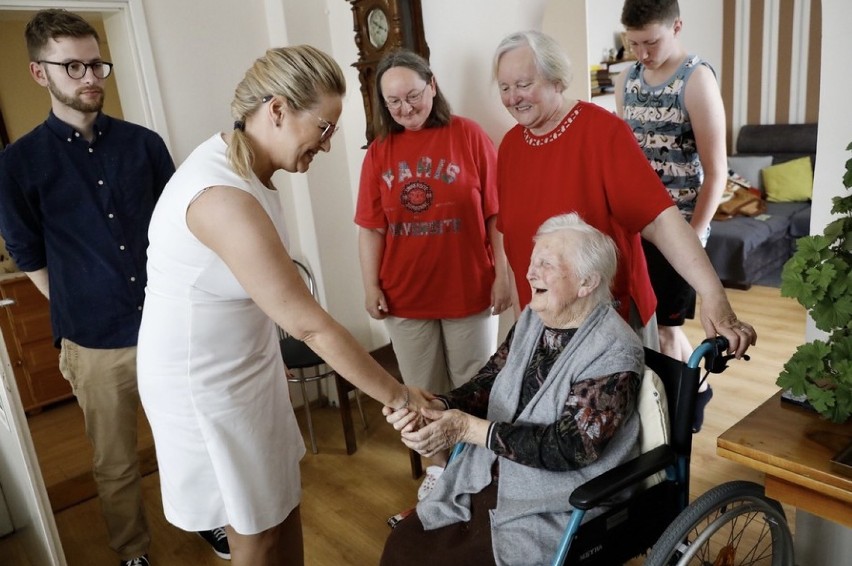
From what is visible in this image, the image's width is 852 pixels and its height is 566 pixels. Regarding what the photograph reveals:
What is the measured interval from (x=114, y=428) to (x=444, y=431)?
48.2 inches

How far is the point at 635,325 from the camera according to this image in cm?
175

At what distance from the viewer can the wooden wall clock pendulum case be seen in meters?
2.30

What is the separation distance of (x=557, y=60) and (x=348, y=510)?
68.0 inches

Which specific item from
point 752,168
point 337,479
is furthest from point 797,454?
point 752,168

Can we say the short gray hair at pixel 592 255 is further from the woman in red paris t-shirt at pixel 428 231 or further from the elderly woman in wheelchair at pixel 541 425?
the woman in red paris t-shirt at pixel 428 231

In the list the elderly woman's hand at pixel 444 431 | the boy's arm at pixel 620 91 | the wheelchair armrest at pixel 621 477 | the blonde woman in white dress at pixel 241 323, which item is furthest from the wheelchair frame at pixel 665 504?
the boy's arm at pixel 620 91

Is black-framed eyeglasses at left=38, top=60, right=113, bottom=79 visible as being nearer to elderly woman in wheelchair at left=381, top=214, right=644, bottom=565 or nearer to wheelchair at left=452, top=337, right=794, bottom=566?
elderly woman in wheelchair at left=381, top=214, right=644, bottom=565

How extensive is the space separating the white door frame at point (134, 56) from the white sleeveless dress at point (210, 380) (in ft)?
4.77

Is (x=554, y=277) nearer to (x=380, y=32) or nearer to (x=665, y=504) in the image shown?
(x=665, y=504)

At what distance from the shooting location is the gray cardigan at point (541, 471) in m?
1.32

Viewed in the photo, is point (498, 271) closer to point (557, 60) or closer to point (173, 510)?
point (557, 60)

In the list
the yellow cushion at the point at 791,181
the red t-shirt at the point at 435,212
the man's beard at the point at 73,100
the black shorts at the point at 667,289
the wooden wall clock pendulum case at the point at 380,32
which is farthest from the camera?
the yellow cushion at the point at 791,181

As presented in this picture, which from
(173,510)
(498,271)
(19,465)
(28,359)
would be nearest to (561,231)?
(498,271)

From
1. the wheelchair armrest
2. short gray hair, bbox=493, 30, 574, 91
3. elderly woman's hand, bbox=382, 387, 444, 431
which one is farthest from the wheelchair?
short gray hair, bbox=493, 30, 574, 91
